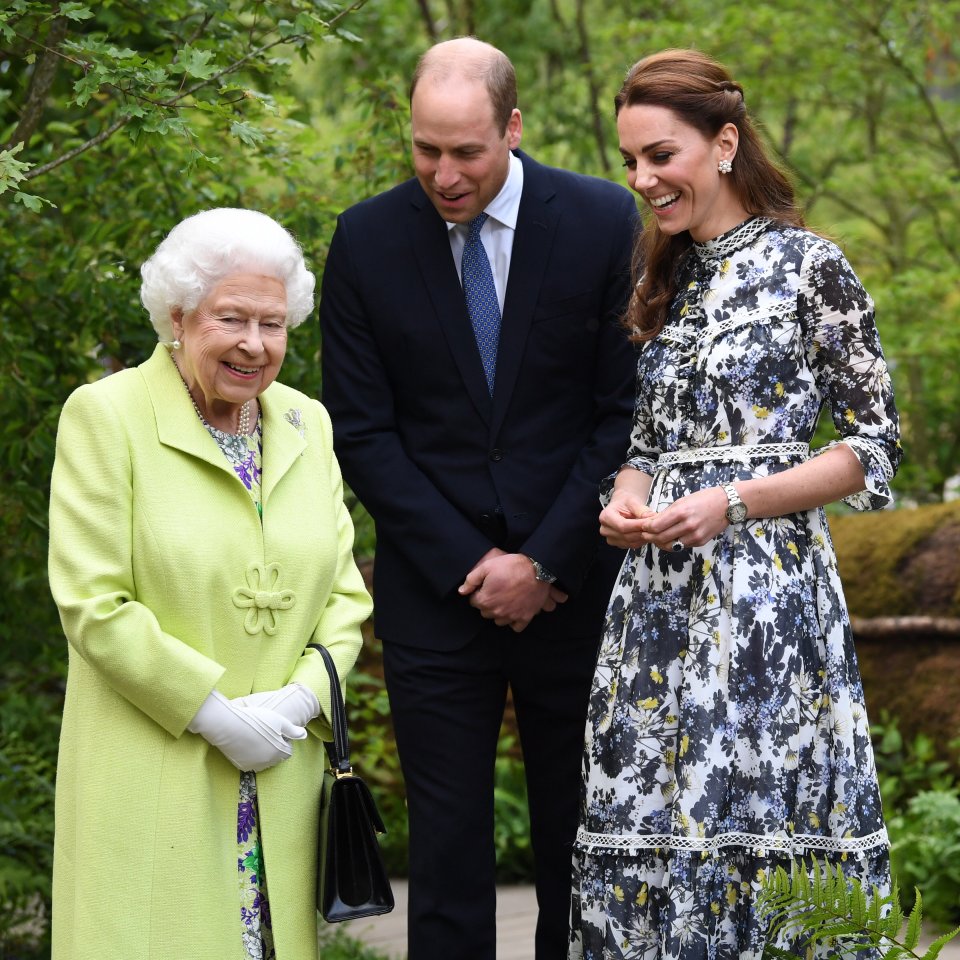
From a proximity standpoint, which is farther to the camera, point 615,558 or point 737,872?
point 615,558

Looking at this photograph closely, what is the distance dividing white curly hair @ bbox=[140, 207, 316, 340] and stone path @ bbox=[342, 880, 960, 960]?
9.12ft

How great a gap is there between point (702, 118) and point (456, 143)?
0.59 metres

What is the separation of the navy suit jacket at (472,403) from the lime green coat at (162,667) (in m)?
0.63

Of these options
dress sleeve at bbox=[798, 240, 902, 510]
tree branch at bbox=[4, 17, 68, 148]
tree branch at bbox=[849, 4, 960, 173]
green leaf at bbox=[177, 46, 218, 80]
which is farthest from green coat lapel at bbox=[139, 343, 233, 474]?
tree branch at bbox=[849, 4, 960, 173]

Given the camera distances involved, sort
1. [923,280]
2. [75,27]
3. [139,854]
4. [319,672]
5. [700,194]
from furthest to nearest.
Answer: [923,280], [75,27], [700,194], [319,672], [139,854]

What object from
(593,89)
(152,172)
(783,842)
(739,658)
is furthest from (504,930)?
(593,89)

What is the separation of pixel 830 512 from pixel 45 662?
499 centimetres

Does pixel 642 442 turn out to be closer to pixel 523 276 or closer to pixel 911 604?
pixel 523 276

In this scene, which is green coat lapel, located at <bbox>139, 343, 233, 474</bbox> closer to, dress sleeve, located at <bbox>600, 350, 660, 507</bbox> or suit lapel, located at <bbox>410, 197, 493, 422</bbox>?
suit lapel, located at <bbox>410, 197, 493, 422</bbox>

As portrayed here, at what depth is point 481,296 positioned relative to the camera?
3.73 meters

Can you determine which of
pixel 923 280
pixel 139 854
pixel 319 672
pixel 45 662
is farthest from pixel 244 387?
pixel 923 280

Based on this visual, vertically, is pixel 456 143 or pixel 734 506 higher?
pixel 456 143

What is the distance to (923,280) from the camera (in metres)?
7.83

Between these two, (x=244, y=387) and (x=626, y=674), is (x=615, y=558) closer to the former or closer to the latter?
(x=626, y=674)
